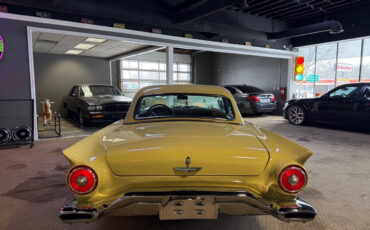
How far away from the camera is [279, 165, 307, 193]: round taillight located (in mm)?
1598

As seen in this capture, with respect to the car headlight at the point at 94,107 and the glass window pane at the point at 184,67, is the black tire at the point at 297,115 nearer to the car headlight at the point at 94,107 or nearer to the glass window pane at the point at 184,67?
the car headlight at the point at 94,107

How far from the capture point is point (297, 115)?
8.56 metres

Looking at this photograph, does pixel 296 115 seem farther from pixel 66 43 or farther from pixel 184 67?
pixel 184 67

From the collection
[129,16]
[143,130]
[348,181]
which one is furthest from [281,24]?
[143,130]

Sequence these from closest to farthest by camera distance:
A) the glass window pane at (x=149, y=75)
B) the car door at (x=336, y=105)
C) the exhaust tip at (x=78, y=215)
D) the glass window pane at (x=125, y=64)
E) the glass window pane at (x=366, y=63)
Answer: the exhaust tip at (x=78, y=215) < the car door at (x=336, y=105) < the glass window pane at (x=366, y=63) < the glass window pane at (x=125, y=64) < the glass window pane at (x=149, y=75)

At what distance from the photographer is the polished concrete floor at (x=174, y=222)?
2316 millimetres

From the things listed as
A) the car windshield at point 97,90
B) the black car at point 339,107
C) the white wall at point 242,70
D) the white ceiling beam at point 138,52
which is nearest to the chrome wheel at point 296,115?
the black car at point 339,107

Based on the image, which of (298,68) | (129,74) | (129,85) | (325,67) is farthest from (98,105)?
(325,67)

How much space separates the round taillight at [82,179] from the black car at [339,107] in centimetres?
773

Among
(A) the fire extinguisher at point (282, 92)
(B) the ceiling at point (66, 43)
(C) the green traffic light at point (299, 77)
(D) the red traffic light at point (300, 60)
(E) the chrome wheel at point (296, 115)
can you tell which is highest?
(B) the ceiling at point (66, 43)

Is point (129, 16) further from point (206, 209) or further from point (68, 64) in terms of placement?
point (68, 64)

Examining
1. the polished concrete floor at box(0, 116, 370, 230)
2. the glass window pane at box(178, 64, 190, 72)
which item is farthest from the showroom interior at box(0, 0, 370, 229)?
the glass window pane at box(178, 64, 190, 72)

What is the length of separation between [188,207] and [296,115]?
812 centimetres

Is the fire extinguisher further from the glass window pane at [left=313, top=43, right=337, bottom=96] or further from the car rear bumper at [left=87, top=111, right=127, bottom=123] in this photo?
the car rear bumper at [left=87, top=111, right=127, bottom=123]
